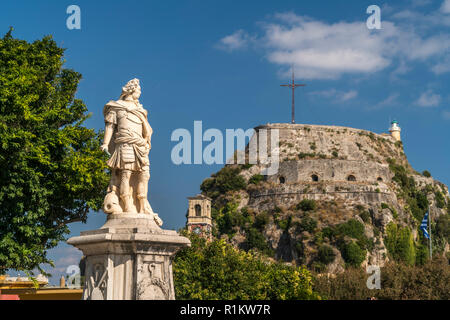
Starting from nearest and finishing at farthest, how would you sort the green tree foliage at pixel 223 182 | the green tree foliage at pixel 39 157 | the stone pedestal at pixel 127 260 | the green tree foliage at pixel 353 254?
the stone pedestal at pixel 127 260, the green tree foliage at pixel 39 157, the green tree foliage at pixel 353 254, the green tree foliage at pixel 223 182

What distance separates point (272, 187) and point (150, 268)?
79598mm

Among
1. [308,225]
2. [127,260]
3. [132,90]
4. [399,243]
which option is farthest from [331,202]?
[127,260]

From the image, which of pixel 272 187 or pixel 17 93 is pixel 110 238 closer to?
pixel 17 93

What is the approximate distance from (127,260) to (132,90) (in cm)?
317

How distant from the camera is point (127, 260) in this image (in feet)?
36.3

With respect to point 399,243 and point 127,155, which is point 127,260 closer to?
point 127,155

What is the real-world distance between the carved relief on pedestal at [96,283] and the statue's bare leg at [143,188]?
130 centimetres

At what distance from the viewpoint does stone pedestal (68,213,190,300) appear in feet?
35.8

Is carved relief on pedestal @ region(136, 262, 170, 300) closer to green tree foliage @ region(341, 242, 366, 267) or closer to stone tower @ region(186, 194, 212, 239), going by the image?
green tree foliage @ region(341, 242, 366, 267)

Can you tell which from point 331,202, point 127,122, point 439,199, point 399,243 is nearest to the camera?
point 127,122

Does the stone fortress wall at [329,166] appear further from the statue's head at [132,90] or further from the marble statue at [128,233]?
the marble statue at [128,233]

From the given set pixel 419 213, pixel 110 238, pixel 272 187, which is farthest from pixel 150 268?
pixel 419 213

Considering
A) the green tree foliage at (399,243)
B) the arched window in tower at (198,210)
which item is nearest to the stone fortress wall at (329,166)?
the green tree foliage at (399,243)

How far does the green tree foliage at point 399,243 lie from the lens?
82.1m
